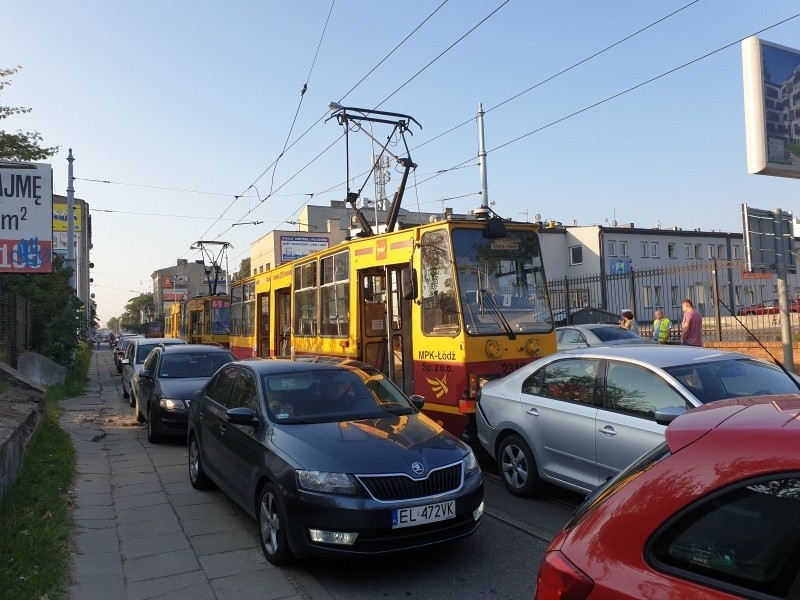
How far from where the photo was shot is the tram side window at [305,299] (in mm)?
12211

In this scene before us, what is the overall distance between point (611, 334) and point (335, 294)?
7365 millimetres

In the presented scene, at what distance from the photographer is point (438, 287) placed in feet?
28.1

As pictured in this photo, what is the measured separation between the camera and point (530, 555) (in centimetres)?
515

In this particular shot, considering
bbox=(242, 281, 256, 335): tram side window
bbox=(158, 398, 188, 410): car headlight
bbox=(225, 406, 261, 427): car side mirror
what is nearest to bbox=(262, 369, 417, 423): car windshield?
bbox=(225, 406, 261, 427): car side mirror

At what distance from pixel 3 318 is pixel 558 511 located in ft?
44.1

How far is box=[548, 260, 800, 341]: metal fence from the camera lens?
607 inches

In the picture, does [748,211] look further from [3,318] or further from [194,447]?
[3,318]

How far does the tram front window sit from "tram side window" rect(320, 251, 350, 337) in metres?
2.75

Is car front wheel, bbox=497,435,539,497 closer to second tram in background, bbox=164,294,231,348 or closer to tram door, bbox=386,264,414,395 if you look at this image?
tram door, bbox=386,264,414,395

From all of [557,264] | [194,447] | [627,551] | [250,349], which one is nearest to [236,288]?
[250,349]

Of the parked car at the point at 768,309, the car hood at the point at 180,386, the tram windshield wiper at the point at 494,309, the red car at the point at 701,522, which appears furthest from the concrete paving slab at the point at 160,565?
the parked car at the point at 768,309

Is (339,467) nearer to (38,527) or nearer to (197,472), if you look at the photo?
(38,527)

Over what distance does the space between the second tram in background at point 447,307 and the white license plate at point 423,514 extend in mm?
3232

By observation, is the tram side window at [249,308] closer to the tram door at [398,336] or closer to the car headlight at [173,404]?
the car headlight at [173,404]
